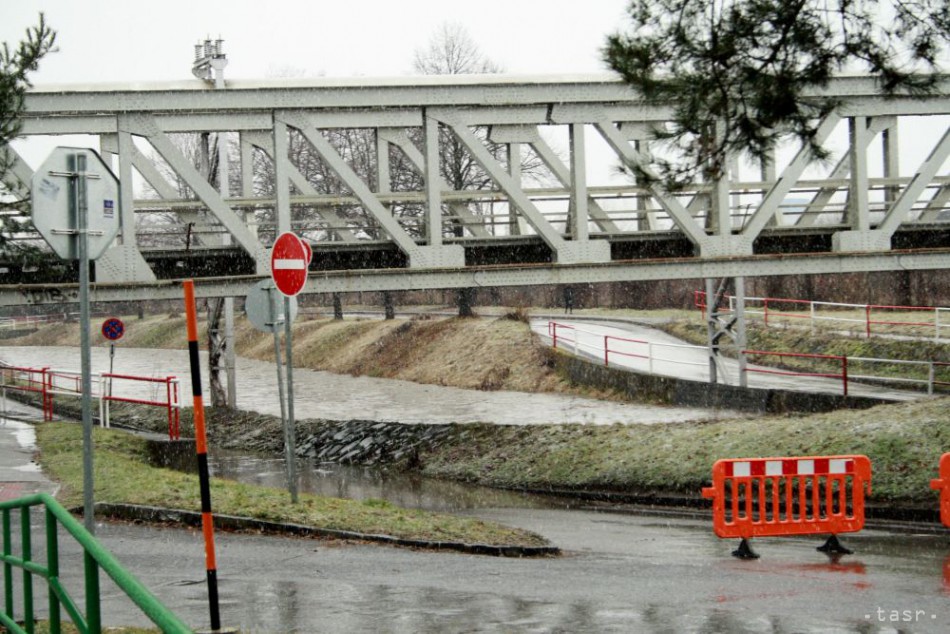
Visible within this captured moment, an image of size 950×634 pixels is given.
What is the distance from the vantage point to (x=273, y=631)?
7.97 m

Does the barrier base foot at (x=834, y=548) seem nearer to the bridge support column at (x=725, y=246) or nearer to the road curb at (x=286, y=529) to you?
the road curb at (x=286, y=529)

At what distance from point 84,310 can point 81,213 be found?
76 centimetres

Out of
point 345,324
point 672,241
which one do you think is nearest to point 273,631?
point 672,241

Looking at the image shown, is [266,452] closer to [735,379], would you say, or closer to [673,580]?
[735,379]

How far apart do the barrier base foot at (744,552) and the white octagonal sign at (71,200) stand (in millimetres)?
7249

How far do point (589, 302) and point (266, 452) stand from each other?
33.8 meters

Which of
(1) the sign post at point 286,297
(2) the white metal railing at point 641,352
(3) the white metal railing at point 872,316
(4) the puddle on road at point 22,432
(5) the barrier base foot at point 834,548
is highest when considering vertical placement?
(1) the sign post at point 286,297

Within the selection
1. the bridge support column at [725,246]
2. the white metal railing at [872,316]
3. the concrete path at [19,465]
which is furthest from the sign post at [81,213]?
the white metal railing at [872,316]

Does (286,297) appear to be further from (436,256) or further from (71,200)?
(71,200)

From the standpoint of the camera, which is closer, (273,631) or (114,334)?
(273,631)

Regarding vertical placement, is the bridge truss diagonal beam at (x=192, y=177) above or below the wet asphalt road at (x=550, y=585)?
above

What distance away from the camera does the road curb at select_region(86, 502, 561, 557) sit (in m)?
11.8

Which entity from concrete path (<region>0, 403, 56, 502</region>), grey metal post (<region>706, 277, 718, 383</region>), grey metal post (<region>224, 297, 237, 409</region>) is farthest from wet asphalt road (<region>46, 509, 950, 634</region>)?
grey metal post (<region>224, 297, 237, 409</region>)

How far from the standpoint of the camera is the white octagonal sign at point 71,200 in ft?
25.9
